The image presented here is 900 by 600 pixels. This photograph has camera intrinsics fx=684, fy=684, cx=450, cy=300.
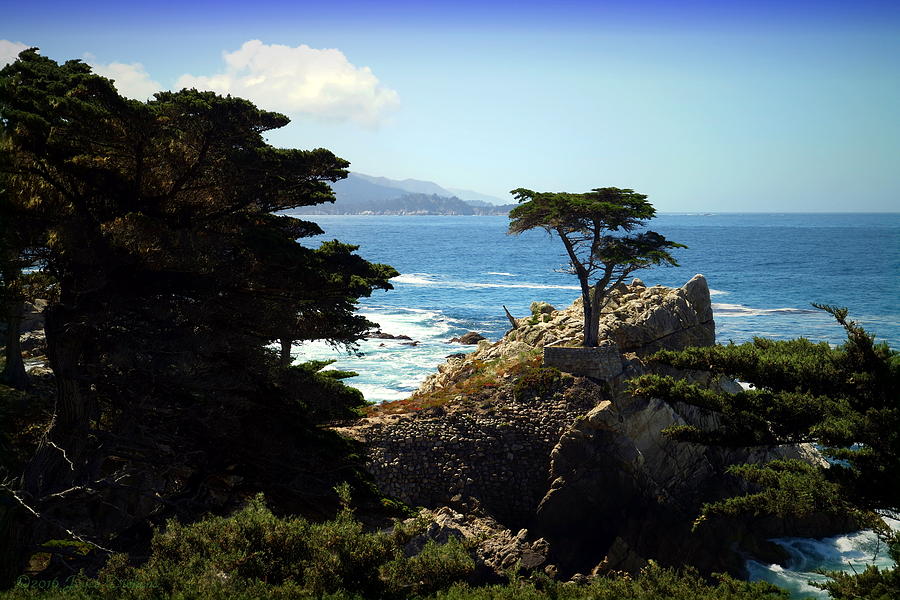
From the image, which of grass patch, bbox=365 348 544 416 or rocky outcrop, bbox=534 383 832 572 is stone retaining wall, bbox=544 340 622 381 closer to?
grass patch, bbox=365 348 544 416

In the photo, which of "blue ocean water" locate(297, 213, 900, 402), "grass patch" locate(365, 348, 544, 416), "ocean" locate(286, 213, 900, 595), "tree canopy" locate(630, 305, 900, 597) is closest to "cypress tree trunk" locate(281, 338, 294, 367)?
"grass patch" locate(365, 348, 544, 416)

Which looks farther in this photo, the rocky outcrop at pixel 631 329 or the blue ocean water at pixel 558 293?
the blue ocean water at pixel 558 293

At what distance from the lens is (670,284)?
6844 cm

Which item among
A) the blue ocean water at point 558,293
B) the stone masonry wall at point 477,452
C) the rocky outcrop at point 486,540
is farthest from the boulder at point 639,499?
the blue ocean water at point 558,293

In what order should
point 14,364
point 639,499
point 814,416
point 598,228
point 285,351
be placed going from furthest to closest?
point 598,228
point 639,499
point 285,351
point 14,364
point 814,416

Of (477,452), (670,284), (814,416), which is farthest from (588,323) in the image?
(670,284)

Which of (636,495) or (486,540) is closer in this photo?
(486,540)

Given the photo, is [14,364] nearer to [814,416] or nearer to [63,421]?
[63,421]

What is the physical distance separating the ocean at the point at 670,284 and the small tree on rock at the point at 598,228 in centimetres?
222

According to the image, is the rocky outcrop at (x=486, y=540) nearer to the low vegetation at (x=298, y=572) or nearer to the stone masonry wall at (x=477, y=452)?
the stone masonry wall at (x=477, y=452)

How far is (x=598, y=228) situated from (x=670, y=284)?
50.6 meters

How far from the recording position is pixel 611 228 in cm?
2091

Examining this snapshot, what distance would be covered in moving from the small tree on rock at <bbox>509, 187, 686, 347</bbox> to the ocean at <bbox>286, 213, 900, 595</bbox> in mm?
2221

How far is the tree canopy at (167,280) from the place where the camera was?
9930 mm
